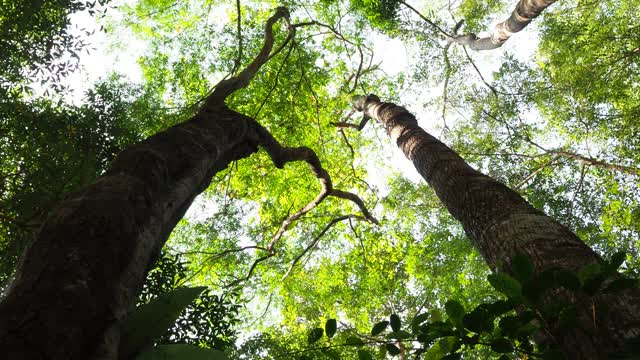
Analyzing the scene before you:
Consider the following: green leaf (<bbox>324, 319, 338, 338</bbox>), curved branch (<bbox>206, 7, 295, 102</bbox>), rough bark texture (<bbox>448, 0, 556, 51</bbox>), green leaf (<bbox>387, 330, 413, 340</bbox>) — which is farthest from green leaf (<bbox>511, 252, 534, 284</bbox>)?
rough bark texture (<bbox>448, 0, 556, 51</bbox>)

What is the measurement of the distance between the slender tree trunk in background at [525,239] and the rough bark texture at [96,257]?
1234mm

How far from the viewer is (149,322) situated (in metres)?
1.38

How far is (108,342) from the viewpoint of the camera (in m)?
1.20

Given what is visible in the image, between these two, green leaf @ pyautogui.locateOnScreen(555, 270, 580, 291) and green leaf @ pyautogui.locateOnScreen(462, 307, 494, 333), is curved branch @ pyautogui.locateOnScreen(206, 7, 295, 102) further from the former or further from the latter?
green leaf @ pyautogui.locateOnScreen(555, 270, 580, 291)

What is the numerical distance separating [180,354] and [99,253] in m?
0.45

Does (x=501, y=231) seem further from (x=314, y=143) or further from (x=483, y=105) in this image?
(x=483, y=105)

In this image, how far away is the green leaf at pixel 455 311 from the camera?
1.17 metres

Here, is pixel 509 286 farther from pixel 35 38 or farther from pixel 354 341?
pixel 35 38

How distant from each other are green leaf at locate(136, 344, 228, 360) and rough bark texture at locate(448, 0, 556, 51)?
797 centimetres

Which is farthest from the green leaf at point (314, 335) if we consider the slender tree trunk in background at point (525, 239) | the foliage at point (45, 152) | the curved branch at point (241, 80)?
the foliage at point (45, 152)

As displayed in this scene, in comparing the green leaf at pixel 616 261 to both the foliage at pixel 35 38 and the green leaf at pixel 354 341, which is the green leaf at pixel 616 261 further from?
the foliage at pixel 35 38

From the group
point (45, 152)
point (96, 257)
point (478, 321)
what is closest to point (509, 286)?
point (478, 321)

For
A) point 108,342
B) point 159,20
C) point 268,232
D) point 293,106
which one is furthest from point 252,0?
point 108,342

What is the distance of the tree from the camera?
1.10m
